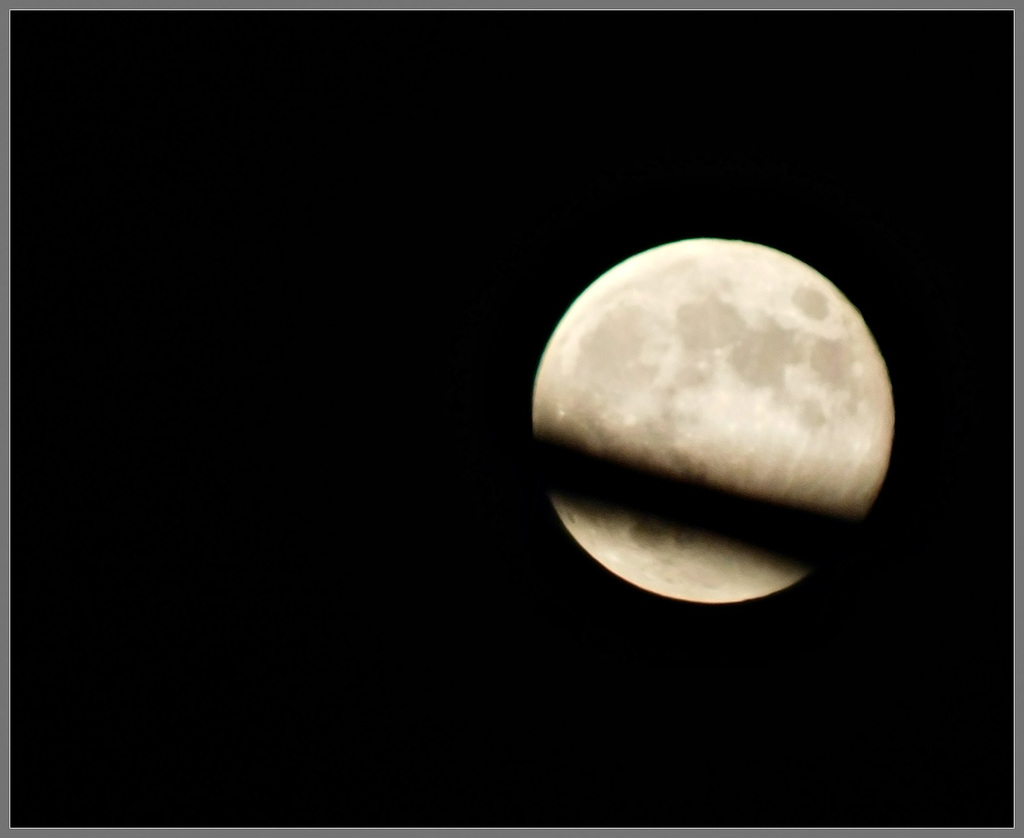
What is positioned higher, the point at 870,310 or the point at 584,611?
the point at 870,310

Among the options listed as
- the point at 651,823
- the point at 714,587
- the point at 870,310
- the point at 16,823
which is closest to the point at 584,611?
the point at 714,587

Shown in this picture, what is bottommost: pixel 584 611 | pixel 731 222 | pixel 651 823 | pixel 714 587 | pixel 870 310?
pixel 651 823

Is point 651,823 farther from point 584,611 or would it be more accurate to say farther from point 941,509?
point 941,509

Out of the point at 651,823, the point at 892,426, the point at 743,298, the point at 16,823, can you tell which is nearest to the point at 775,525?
the point at 892,426

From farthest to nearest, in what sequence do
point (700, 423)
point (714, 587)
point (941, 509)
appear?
1. point (941, 509)
2. point (714, 587)
3. point (700, 423)

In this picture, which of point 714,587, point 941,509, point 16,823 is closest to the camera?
point 714,587

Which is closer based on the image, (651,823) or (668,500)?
(668,500)
